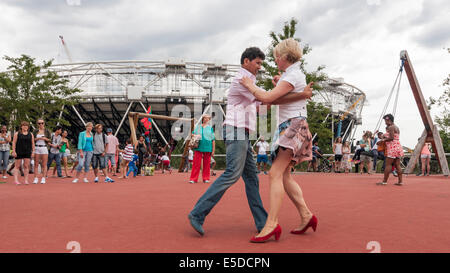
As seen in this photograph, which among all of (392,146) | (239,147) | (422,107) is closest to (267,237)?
(239,147)

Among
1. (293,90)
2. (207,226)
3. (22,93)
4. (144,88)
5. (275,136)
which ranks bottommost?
(207,226)

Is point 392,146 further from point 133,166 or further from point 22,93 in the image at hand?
point 22,93

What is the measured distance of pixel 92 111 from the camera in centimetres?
3625

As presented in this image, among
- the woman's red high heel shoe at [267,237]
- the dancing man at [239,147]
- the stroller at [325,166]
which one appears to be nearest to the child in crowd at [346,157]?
the stroller at [325,166]

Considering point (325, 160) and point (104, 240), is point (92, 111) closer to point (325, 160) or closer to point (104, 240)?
point (325, 160)

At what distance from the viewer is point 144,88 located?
111ft

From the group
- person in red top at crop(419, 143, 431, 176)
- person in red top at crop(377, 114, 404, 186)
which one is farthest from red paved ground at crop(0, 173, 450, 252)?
person in red top at crop(419, 143, 431, 176)

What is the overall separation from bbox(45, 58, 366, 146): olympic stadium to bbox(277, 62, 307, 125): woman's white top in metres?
29.9

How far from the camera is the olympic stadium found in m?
33.2

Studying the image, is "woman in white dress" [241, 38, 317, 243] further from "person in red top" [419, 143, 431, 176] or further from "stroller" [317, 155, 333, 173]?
"stroller" [317, 155, 333, 173]

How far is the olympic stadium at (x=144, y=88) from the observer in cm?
3316

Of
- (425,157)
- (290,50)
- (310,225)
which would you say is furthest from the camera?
(425,157)

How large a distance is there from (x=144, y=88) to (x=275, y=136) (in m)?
32.3
